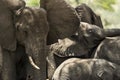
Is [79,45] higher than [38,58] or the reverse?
the reverse

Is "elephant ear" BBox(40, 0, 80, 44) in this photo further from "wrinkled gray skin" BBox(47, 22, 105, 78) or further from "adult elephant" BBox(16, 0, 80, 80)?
"wrinkled gray skin" BBox(47, 22, 105, 78)

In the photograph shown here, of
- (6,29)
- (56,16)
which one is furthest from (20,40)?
(56,16)

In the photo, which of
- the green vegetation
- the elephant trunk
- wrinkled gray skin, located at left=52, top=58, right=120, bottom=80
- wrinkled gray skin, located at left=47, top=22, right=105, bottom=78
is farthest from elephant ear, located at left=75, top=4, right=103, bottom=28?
the green vegetation

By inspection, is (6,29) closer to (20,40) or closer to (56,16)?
(20,40)

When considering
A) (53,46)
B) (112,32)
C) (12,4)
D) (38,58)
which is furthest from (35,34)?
(112,32)

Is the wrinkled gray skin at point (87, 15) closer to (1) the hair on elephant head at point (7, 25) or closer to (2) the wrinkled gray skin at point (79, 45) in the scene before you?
(2) the wrinkled gray skin at point (79, 45)

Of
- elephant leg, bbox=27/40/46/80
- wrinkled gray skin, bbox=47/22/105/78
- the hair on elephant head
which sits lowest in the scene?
wrinkled gray skin, bbox=47/22/105/78

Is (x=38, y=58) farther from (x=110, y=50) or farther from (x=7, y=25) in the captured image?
(x=110, y=50)

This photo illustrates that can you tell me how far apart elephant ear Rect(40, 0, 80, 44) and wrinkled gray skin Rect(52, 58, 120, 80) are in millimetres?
349

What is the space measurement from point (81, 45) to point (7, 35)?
138 centimetres

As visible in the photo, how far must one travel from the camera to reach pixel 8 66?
4777mm

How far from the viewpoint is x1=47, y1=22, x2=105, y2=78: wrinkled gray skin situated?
18.8 feet

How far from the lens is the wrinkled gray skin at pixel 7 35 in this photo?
4.62 m

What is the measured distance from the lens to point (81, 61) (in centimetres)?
514
